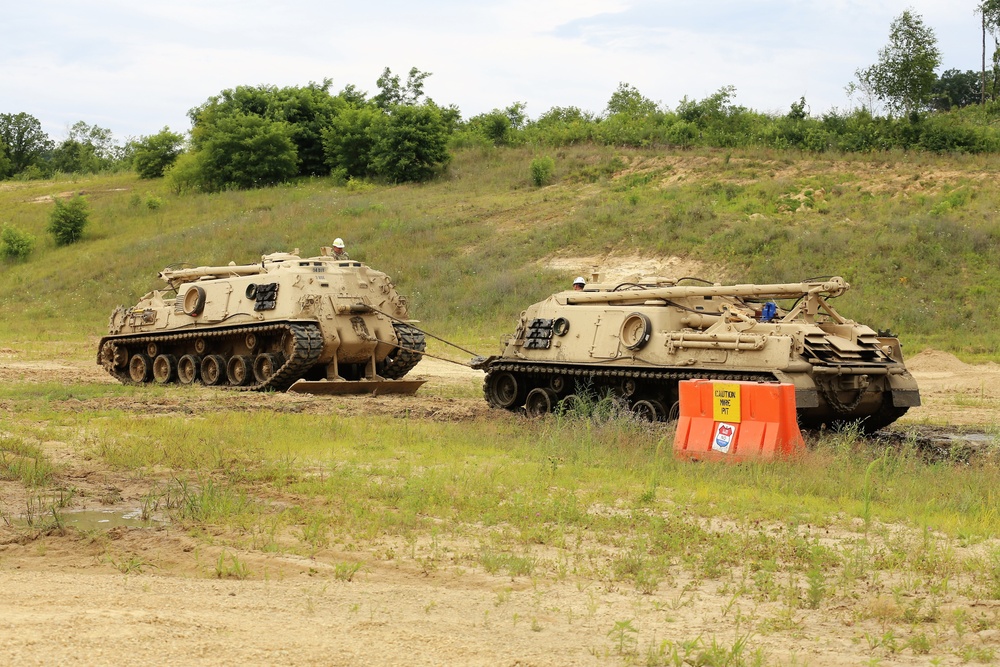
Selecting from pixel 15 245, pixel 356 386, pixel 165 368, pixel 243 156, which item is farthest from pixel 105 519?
pixel 243 156

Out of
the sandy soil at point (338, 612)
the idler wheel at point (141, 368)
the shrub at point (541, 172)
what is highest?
the shrub at point (541, 172)

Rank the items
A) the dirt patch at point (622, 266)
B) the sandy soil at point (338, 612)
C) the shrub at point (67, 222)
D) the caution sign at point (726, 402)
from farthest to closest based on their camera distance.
Result: the shrub at point (67, 222) → the dirt patch at point (622, 266) → the caution sign at point (726, 402) → the sandy soil at point (338, 612)

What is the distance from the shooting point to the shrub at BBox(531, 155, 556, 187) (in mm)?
45125

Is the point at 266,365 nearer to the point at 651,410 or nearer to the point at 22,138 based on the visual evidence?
the point at 651,410

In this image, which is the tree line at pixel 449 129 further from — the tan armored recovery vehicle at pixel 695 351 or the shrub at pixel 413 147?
the tan armored recovery vehicle at pixel 695 351

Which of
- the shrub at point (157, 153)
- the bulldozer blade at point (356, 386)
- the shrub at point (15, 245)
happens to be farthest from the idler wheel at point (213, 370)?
the shrub at point (157, 153)

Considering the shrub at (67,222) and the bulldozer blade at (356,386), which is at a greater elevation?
the shrub at (67,222)

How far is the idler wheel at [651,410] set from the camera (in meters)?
15.7

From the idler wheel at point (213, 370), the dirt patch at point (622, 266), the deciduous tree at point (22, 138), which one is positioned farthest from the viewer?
the deciduous tree at point (22, 138)

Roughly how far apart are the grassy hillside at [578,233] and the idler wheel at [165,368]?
8.40 m

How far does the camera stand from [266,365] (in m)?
20.9

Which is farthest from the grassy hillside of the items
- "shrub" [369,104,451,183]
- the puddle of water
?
the puddle of water

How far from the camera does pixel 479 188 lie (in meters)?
46.2

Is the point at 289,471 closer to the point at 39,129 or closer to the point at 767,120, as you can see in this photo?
the point at 767,120
